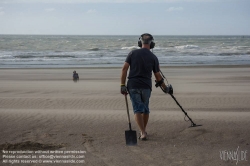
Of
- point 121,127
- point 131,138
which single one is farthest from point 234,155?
point 121,127

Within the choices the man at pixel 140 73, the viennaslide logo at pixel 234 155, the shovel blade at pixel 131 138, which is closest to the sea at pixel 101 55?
the man at pixel 140 73

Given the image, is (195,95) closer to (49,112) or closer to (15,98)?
(49,112)

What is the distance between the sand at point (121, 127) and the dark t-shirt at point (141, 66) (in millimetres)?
984

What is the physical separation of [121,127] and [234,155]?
256cm

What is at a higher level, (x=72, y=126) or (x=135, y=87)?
(x=135, y=87)

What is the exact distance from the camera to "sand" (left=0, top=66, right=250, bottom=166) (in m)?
5.38

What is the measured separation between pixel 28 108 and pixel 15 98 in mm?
1652

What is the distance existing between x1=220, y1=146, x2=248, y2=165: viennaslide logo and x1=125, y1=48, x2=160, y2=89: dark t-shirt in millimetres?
1596

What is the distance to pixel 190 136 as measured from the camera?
6.48 meters

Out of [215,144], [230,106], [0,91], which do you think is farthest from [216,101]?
[0,91]

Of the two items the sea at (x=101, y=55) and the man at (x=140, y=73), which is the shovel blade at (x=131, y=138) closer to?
the man at (x=140, y=73)

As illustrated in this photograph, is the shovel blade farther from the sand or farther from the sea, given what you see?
Answer: the sea

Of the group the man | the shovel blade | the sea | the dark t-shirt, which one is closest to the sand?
the shovel blade

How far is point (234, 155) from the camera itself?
17.5 ft
